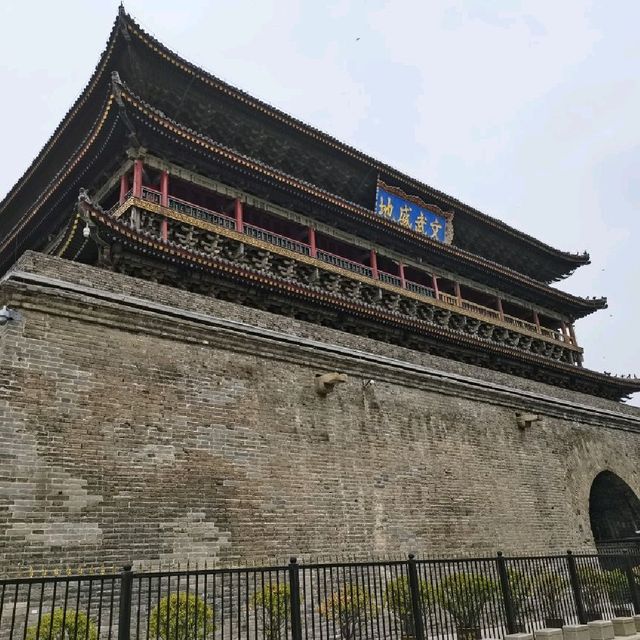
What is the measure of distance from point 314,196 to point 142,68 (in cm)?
464

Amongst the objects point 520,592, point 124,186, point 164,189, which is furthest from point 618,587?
point 124,186

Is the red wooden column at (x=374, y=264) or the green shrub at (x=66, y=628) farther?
the red wooden column at (x=374, y=264)

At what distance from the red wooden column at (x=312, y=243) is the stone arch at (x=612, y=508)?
9211mm

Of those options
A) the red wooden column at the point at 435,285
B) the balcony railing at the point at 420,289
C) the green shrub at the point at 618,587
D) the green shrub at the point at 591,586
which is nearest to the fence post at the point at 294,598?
the green shrub at the point at 591,586

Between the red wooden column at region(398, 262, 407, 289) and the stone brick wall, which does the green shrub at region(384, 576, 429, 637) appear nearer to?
the stone brick wall

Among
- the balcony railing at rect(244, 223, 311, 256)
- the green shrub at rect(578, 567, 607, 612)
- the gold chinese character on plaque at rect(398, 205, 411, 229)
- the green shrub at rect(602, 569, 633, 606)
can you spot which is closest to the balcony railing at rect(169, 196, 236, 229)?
the balcony railing at rect(244, 223, 311, 256)

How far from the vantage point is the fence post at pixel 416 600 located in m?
6.12

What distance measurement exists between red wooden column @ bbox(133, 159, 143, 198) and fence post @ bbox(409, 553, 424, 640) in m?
8.45

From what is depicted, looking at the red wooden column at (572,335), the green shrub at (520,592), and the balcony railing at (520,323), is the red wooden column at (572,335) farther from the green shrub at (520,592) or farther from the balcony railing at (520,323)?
the green shrub at (520,592)

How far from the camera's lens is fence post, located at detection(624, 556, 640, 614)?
333 inches

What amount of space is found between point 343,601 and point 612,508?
40.3ft

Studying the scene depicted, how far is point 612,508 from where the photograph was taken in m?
15.8

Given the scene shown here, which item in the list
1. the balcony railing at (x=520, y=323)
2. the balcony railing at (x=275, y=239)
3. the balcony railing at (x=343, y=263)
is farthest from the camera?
the balcony railing at (x=520, y=323)

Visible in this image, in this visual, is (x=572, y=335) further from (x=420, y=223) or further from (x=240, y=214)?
(x=240, y=214)
